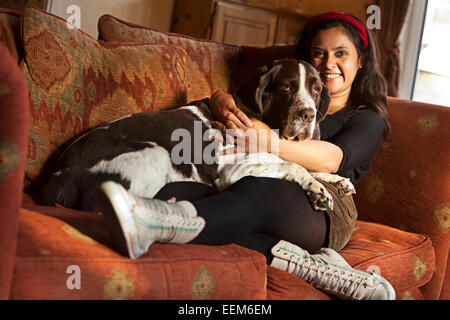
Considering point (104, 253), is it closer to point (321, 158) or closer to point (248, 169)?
point (248, 169)

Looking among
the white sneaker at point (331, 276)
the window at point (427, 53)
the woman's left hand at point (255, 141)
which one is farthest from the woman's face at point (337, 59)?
the window at point (427, 53)

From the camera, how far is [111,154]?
1679 millimetres

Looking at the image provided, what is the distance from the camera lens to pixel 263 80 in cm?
198

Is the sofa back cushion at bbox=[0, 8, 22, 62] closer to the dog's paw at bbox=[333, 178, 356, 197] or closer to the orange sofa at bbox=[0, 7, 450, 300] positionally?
the orange sofa at bbox=[0, 7, 450, 300]

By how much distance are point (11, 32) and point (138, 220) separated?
116cm

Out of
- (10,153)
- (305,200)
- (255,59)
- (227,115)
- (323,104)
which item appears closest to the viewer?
(10,153)

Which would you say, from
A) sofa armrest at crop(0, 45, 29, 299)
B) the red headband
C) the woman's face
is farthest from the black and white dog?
sofa armrest at crop(0, 45, 29, 299)

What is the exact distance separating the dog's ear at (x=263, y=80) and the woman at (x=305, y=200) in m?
0.13

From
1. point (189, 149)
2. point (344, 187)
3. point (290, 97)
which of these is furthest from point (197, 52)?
point (344, 187)

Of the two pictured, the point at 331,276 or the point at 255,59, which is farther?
the point at 255,59

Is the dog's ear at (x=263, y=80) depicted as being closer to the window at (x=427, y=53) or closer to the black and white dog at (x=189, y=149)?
the black and white dog at (x=189, y=149)

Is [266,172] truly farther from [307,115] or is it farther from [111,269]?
[111,269]

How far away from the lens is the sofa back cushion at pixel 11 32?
1.80m
